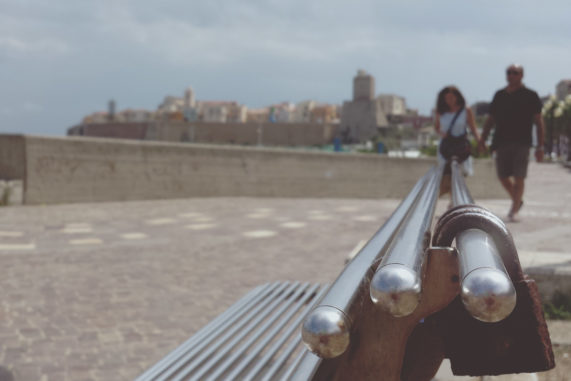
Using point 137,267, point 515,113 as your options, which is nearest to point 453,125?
point 515,113

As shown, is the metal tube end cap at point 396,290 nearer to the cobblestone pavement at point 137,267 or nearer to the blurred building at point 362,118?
the cobblestone pavement at point 137,267

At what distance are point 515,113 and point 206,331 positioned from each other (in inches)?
198

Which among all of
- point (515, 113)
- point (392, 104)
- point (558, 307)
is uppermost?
point (392, 104)

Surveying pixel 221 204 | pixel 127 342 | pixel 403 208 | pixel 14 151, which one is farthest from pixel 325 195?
pixel 403 208

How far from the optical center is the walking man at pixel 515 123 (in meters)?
6.32

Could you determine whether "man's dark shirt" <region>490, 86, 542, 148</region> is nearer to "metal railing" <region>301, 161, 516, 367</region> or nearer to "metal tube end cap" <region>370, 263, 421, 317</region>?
"metal railing" <region>301, 161, 516, 367</region>

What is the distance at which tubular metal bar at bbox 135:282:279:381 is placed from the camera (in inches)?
77.4

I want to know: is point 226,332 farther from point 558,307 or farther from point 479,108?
point 479,108

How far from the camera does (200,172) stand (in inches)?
501

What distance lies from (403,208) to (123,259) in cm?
445

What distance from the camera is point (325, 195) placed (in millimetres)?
14352

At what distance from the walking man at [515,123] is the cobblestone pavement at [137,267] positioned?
750mm

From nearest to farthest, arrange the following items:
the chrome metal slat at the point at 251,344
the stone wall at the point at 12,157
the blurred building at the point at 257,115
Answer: the chrome metal slat at the point at 251,344 < the stone wall at the point at 12,157 < the blurred building at the point at 257,115

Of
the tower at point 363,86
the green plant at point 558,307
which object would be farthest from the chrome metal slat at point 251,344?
the tower at point 363,86
